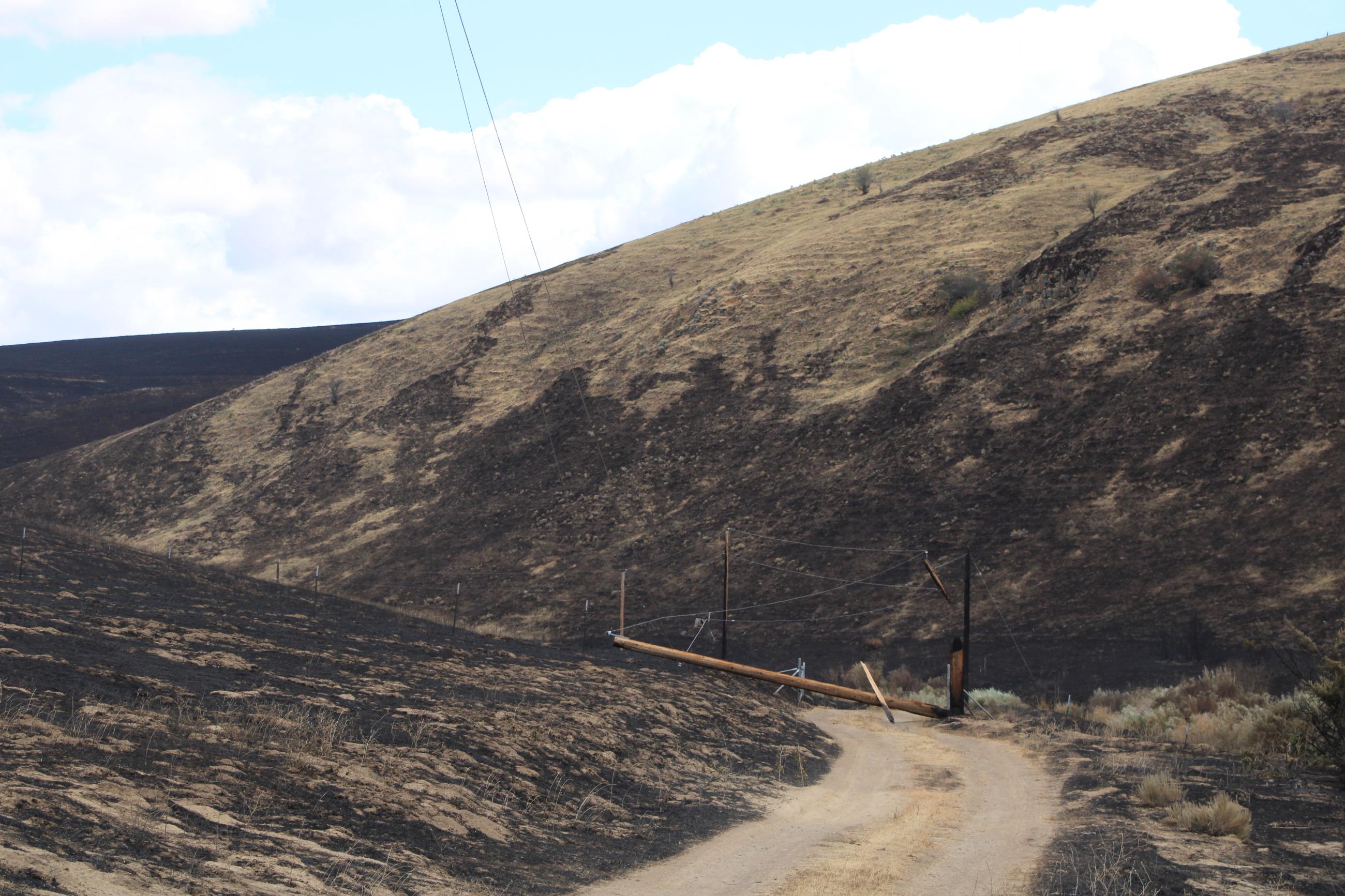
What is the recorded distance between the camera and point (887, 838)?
11234mm

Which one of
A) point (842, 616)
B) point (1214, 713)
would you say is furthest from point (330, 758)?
point (842, 616)

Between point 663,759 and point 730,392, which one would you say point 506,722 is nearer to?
point 663,759

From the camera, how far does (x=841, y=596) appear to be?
32.4 meters

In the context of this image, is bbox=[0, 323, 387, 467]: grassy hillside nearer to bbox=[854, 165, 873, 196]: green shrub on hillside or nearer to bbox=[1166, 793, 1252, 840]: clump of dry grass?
bbox=[854, 165, 873, 196]: green shrub on hillside

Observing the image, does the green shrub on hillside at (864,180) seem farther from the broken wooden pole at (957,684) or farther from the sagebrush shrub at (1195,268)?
the broken wooden pole at (957,684)

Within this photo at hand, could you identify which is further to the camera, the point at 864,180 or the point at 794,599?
the point at 864,180

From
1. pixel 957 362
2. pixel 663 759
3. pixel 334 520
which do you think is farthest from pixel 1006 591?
pixel 334 520

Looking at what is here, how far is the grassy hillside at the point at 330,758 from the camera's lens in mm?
7656

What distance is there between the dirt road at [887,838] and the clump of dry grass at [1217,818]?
1413 mm

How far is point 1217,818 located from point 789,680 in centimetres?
983

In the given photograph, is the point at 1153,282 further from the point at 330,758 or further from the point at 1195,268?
the point at 330,758

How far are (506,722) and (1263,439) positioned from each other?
26388 millimetres

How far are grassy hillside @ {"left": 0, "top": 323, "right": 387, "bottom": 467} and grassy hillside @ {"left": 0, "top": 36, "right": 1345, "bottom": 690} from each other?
561 inches

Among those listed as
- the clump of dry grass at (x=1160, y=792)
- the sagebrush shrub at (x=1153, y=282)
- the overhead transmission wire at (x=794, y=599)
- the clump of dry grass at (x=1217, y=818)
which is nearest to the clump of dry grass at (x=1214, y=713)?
the clump of dry grass at (x=1160, y=792)
